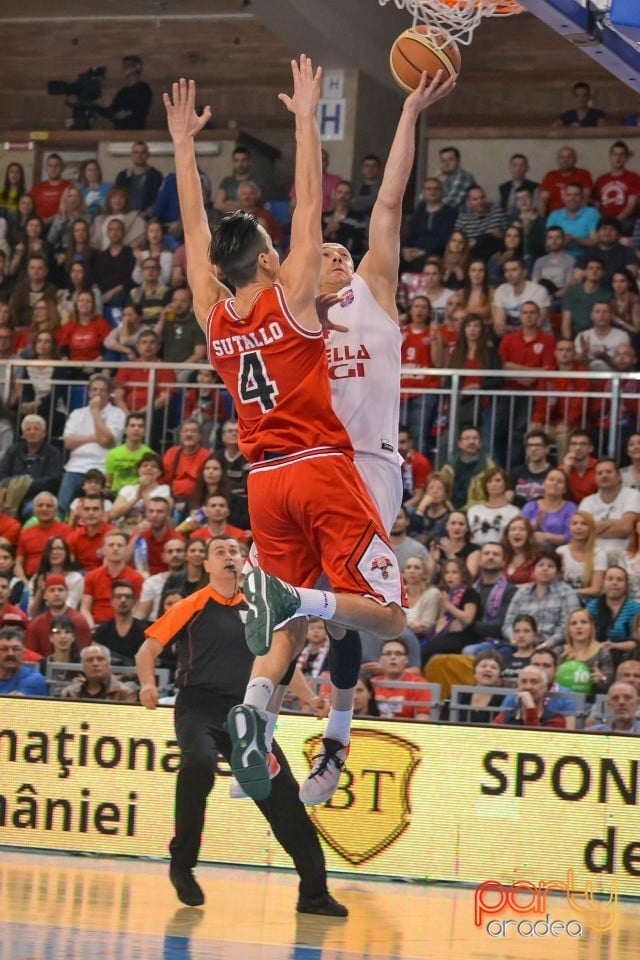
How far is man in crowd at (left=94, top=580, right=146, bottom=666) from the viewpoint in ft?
42.0

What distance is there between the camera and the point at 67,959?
6406 mm

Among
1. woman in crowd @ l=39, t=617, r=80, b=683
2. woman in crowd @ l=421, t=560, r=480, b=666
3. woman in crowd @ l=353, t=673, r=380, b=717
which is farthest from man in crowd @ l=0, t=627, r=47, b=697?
woman in crowd @ l=421, t=560, r=480, b=666

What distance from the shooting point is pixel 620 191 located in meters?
16.6

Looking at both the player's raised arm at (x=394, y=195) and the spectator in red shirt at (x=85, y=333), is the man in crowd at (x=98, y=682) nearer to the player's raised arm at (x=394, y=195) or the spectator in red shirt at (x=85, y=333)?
the player's raised arm at (x=394, y=195)

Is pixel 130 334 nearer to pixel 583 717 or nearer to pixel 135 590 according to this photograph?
pixel 135 590

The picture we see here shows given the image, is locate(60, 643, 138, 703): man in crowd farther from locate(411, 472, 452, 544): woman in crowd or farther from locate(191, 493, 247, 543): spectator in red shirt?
locate(411, 472, 452, 544): woman in crowd

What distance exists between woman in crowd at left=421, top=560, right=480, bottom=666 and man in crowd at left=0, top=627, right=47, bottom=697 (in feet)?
9.76

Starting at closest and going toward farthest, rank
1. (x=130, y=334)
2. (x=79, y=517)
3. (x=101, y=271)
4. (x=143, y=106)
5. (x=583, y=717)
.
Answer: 1. (x=583, y=717)
2. (x=79, y=517)
3. (x=130, y=334)
4. (x=101, y=271)
5. (x=143, y=106)

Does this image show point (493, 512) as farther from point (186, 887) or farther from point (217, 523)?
point (186, 887)

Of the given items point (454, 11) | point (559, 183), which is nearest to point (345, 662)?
point (454, 11)

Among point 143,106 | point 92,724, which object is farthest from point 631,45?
point 143,106

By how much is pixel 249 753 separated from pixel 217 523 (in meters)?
7.50

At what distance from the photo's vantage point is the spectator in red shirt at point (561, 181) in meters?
16.9

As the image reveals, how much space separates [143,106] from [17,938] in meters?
15.5
